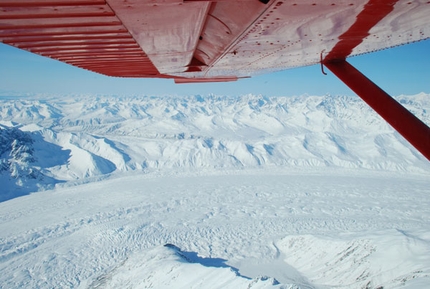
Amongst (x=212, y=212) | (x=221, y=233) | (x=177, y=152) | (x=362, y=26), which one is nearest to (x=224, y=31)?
(x=362, y=26)

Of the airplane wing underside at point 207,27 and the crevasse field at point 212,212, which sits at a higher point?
the airplane wing underside at point 207,27

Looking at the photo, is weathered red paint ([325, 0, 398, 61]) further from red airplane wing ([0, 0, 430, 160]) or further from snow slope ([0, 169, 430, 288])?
snow slope ([0, 169, 430, 288])

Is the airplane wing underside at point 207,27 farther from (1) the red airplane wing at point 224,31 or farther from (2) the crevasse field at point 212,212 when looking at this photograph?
(2) the crevasse field at point 212,212

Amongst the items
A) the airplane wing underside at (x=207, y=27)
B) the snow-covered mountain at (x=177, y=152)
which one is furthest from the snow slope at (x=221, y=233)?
the airplane wing underside at (x=207, y=27)

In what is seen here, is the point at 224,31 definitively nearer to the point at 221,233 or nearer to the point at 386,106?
the point at 386,106

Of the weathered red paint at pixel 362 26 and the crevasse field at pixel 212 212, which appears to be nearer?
the weathered red paint at pixel 362 26

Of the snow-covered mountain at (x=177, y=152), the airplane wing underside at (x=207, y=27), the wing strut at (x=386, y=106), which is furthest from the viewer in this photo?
the snow-covered mountain at (x=177, y=152)
